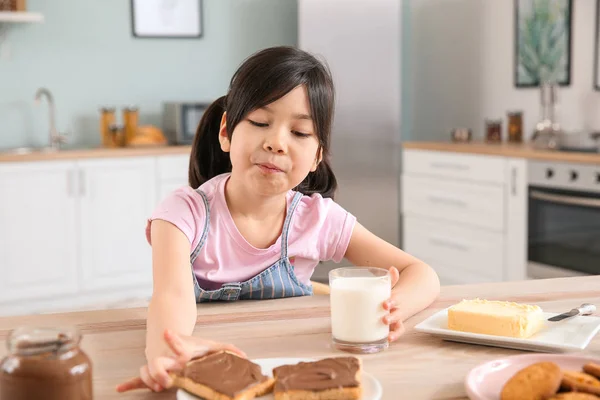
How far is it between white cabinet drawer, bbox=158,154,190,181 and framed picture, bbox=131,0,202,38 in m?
0.90

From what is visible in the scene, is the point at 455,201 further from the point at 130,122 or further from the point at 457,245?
the point at 130,122

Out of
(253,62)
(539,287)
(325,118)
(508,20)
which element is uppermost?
(508,20)

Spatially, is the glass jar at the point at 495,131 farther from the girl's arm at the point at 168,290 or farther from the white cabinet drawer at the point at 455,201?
the girl's arm at the point at 168,290

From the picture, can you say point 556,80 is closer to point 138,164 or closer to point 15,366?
point 138,164

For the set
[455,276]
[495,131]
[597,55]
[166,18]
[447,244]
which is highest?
[166,18]

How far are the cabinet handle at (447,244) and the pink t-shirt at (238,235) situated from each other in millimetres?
2682

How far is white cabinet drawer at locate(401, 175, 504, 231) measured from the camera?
4.03m

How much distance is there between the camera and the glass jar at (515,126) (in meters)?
4.53

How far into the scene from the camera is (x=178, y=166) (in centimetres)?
452

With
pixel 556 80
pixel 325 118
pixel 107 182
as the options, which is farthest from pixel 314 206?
pixel 556 80

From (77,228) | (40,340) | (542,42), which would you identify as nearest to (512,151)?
(542,42)

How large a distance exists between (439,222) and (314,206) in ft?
Answer: 9.42

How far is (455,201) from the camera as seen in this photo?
4266mm

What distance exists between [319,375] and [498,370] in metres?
0.23
